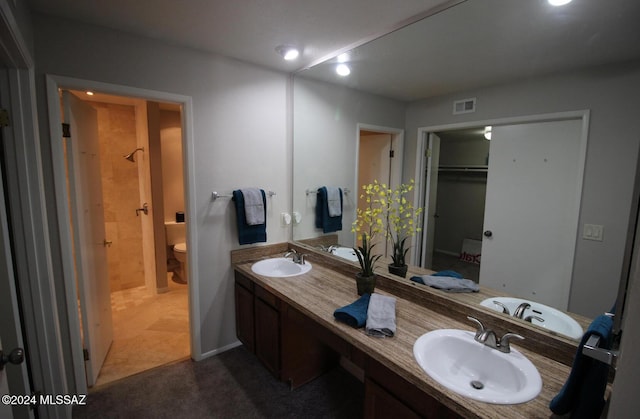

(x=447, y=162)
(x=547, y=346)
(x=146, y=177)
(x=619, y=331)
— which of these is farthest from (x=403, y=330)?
(x=146, y=177)

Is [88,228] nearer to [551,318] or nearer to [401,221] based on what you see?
[401,221]

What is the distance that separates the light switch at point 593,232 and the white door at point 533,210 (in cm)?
4

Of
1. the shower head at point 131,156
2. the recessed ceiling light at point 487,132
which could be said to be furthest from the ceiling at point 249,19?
the shower head at point 131,156

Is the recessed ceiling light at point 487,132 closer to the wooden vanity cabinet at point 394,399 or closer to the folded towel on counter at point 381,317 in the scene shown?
the folded towel on counter at point 381,317

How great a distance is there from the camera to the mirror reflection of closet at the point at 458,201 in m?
1.59

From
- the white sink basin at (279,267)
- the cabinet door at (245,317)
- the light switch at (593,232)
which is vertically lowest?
the cabinet door at (245,317)

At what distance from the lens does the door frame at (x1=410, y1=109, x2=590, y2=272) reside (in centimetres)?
122

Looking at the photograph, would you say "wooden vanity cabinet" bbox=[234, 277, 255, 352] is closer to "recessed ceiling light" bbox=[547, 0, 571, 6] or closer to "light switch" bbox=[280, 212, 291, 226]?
"light switch" bbox=[280, 212, 291, 226]

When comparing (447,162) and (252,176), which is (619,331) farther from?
(252,176)

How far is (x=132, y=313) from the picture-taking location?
3.21m

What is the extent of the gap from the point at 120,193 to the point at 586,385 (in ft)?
14.5

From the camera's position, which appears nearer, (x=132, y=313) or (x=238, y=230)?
(x=238, y=230)

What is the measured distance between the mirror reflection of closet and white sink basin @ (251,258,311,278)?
1.03 m

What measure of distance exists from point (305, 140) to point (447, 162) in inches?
53.1
